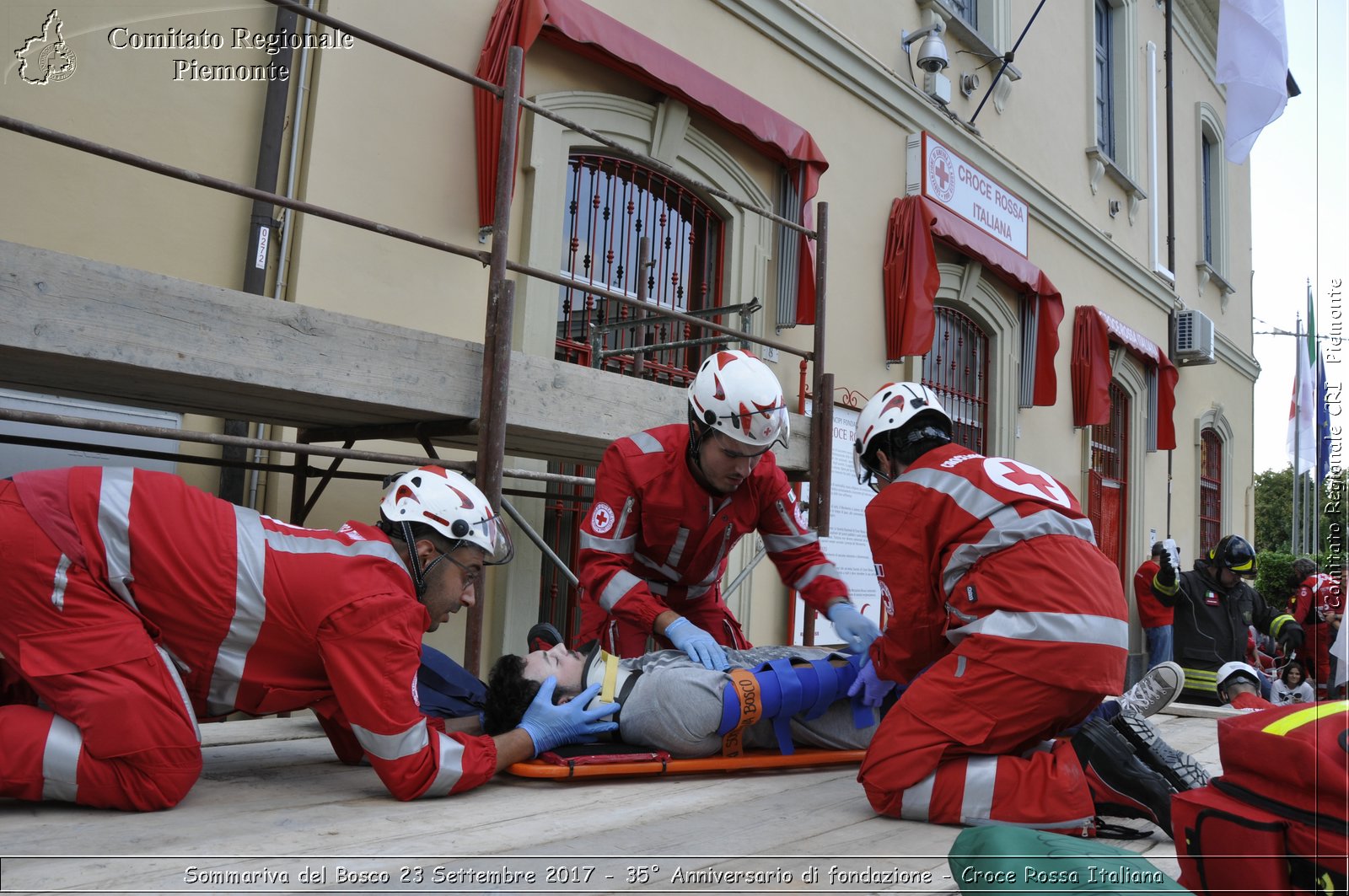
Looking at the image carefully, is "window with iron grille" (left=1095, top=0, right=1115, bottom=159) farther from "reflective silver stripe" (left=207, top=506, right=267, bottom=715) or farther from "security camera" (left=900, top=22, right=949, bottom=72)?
"reflective silver stripe" (left=207, top=506, right=267, bottom=715)

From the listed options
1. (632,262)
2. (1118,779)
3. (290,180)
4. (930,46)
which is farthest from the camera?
(930,46)

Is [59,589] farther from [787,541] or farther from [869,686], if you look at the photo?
[787,541]

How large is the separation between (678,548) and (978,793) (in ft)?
5.03

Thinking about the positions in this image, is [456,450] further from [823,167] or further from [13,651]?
[823,167]

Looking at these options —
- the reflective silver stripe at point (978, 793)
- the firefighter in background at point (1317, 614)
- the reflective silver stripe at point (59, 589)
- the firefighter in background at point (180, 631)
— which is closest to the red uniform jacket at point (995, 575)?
the reflective silver stripe at point (978, 793)

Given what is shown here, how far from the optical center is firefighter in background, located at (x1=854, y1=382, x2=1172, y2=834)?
262 centimetres

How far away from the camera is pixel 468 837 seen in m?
2.32

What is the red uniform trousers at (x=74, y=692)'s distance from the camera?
2.31 m

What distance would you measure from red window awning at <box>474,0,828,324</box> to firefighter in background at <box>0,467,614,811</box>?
2942 mm

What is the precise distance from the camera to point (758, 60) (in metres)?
7.32

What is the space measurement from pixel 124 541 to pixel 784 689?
1.96m

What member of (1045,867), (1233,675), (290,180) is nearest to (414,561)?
(1045,867)

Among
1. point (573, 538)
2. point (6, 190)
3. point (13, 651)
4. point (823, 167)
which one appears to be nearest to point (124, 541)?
point (13, 651)

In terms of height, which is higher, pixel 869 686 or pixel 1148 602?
pixel 1148 602
